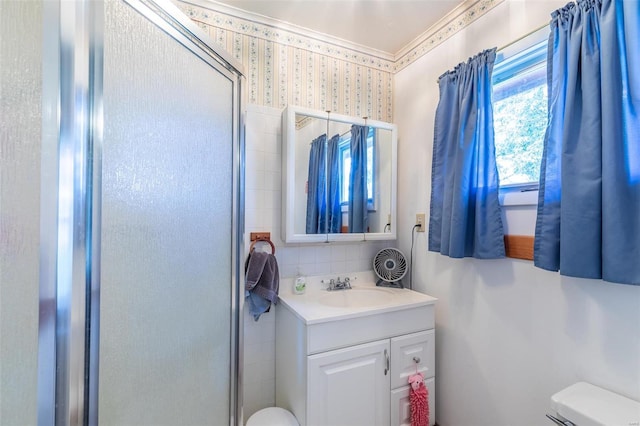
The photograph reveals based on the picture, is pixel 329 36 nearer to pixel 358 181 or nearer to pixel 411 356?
pixel 358 181

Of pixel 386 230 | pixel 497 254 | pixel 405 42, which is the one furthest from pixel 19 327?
pixel 405 42

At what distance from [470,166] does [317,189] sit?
0.85 meters

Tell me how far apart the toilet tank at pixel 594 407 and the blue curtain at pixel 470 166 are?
53 cm

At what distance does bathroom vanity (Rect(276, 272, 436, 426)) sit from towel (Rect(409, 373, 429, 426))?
0.03 m

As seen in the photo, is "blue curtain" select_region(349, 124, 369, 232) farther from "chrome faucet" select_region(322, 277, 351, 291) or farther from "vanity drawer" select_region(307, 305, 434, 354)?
"vanity drawer" select_region(307, 305, 434, 354)

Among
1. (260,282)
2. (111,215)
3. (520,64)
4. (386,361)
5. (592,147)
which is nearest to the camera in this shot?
(111,215)

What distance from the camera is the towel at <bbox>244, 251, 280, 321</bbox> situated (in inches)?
56.5

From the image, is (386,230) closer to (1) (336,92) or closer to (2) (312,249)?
(2) (312,249)

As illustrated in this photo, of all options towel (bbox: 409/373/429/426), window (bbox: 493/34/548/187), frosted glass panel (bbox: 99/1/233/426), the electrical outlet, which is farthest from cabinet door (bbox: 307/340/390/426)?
window (bbox: 493/34/548/187)

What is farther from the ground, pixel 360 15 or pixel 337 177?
pixel 360 15

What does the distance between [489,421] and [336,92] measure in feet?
6.78

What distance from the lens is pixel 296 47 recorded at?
1.67 meters

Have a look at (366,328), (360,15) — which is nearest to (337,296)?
(366,328)

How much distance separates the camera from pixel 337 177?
67.6 inches
